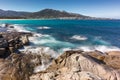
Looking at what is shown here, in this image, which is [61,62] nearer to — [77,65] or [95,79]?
[77,65]

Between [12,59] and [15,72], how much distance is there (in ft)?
13.7

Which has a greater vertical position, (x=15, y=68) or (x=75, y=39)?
(x=15, y=68)

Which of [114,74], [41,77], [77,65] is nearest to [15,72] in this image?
[41,77]

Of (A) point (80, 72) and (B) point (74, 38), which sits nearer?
(A) point (80, 72)

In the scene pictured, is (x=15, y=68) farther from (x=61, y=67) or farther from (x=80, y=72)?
(x=80, y=72)

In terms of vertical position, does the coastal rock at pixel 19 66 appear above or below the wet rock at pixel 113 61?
below

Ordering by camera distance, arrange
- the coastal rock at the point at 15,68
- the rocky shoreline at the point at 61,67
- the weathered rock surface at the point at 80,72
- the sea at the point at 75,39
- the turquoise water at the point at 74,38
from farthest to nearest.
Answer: the turquoise water at the point at 74,38 → the sea at the point at 75,39 → the coastal rock at the point at 15,68 → the rocky shoreline at the point at 61,67 → the weathered rock surface at the point at 80,72

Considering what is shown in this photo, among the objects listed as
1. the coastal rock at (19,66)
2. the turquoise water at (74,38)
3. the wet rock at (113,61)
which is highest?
the wet rock at (113,61)

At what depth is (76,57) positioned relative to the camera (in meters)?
17.3

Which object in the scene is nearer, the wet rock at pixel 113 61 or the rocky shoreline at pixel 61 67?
the rocky shoreline at pixel 61 67

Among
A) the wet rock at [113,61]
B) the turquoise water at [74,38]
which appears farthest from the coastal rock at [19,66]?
the wet rock at [113,61]

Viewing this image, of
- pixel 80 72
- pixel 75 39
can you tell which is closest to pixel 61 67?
pixel 80 72

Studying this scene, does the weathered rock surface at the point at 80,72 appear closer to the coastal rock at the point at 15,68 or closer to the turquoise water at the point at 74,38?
the coastal rock at the point at 15,68

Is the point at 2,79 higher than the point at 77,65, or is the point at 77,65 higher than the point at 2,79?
the point at 77,65
